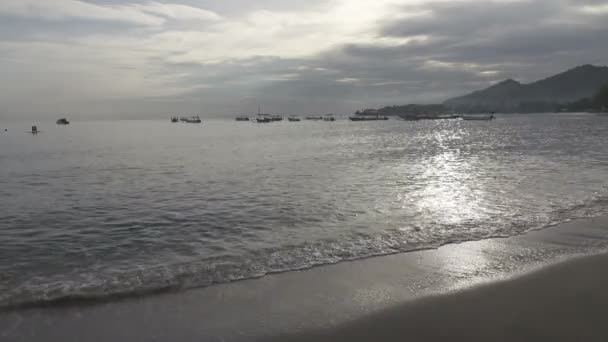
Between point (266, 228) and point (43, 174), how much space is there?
20404 millimetres

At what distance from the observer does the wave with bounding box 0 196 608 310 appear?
22.8 ft

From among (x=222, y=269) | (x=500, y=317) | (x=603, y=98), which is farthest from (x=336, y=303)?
(x=603, y=98)

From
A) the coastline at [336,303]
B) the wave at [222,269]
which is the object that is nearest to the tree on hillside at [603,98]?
the wave at [222,269]

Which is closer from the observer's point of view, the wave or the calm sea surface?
the wave

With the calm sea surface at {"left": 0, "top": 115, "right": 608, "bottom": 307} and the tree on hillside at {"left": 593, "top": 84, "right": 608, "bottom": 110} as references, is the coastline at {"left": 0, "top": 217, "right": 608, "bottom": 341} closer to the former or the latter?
the calm sea surface at {"left": 0, "top": 115, "right": 608, "bottom": 307}

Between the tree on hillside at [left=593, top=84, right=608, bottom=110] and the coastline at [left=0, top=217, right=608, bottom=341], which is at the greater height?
the tree on hillside at [left=593, top=84, right=608, bottom=110]

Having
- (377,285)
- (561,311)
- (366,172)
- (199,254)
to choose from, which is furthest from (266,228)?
(366,172)

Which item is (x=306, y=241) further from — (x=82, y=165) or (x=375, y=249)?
(x=82, y=165)

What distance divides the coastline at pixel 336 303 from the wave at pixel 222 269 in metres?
0.32

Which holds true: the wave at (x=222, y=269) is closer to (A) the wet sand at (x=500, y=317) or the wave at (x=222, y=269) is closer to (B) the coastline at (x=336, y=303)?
(B) the coastline at (x=336, y=303)

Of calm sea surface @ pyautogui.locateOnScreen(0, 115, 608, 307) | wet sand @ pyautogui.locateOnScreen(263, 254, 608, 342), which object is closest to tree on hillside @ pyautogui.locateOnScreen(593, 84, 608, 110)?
calm sea surface @ pyautogui.locateOnScreen(0, 115, 608, 307)

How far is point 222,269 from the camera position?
805 cm

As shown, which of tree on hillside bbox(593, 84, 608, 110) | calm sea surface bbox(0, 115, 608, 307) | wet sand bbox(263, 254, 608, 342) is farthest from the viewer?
tree on hillside bbox(593, 84, 608, 110)

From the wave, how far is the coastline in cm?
32
